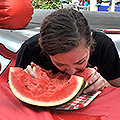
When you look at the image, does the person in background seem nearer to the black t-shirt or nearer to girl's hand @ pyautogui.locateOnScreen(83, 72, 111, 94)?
girl's hand @ pyautogui.locateOnScreen(83, 72, 111, 94)

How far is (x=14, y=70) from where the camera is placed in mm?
1159

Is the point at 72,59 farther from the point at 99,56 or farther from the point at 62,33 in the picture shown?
the point at 99,56

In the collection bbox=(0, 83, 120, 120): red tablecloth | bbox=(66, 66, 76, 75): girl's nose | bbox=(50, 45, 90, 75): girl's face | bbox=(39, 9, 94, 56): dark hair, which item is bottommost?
bbox=(0, 83, 120, 120): red tablecloth

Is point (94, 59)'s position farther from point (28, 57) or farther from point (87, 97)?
point (28, 57)

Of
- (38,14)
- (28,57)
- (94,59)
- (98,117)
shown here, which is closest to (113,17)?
(38,14)

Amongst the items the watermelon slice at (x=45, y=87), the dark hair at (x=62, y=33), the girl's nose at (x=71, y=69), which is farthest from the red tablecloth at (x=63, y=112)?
the dark hair at (x=62, y=33)

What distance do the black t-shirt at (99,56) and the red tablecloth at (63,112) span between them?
0.40m

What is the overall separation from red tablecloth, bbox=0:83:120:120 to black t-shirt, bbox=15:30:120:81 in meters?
0.40

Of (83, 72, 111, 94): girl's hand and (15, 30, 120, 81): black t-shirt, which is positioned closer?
(83, 72, 111, 94): girl's hand

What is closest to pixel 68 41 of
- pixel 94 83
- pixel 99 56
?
pixel 94 83

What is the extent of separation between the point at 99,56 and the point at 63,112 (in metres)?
0.67

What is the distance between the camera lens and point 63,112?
0.90m

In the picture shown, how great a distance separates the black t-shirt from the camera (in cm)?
136

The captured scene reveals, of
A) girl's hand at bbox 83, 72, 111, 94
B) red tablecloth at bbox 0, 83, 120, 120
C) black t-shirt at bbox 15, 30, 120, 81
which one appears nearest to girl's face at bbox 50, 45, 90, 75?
girl's hand at bbox 83, 72, 111, 94
